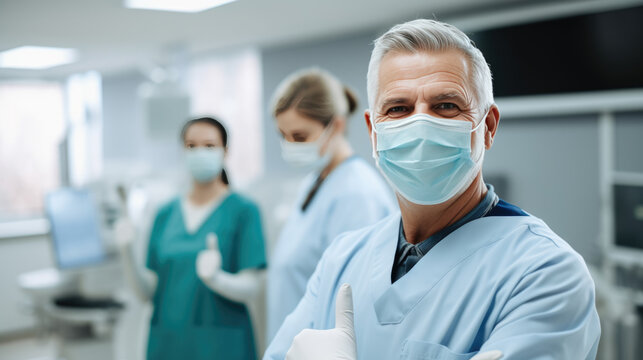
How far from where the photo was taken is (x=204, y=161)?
5.25 ft

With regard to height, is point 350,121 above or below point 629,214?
above

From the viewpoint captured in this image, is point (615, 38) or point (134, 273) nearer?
point (134, 273)

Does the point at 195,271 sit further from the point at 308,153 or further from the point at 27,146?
the point at 27,146

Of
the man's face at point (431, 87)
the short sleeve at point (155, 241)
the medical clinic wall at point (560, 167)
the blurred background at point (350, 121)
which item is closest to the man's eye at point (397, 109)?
the man's face at point (431, 87)

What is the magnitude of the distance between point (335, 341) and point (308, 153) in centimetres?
82

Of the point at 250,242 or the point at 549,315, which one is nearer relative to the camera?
the point at 549,315

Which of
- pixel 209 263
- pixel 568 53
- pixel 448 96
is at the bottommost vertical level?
pixel 209 263

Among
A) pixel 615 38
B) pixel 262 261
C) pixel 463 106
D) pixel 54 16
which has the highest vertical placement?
pixel 54 16

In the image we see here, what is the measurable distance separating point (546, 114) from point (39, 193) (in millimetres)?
4421

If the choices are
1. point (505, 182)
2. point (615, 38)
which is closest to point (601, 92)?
point (615, 38)

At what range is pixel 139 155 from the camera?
21.0 feet

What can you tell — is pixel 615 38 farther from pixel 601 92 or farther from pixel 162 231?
pixel 162 231

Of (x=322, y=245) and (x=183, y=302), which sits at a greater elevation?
(x=322, y=245)

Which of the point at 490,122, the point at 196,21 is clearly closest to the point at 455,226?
the point at 490,122
